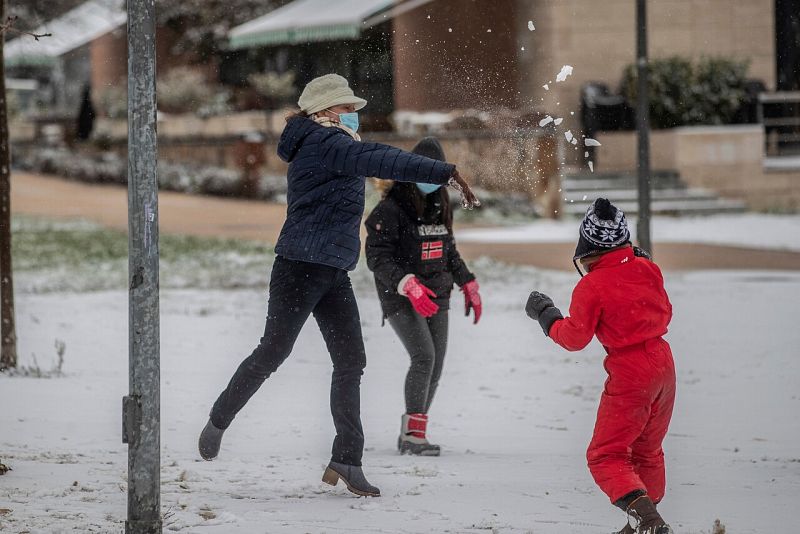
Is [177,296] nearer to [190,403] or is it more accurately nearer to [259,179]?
[190,403]

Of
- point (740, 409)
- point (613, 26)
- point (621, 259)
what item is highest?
point (613, 26)

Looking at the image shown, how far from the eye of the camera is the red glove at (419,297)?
218 inches

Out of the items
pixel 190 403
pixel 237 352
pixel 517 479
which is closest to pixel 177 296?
pixel 237 352

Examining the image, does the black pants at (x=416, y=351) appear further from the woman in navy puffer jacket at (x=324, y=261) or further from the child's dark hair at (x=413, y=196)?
the woman in navy puffer jacket at (x=324, y=261)

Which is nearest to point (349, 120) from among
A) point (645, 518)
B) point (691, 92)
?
point (645, 518)

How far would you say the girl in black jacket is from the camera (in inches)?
227

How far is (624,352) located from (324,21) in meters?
19.0

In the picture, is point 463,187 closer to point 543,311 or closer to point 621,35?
point 543,311

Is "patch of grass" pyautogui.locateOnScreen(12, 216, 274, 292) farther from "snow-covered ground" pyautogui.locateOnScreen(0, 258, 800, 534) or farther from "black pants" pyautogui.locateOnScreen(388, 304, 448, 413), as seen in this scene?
"black pants" pyautogui.locateOnScreen(388, 304, 448, 413)

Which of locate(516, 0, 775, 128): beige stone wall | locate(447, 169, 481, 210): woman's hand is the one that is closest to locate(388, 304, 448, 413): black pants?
locate(447, 169, 481, 210): woman's hand

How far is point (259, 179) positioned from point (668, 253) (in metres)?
10.2

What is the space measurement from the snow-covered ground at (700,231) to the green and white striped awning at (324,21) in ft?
18.6

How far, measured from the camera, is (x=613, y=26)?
23.2 metres

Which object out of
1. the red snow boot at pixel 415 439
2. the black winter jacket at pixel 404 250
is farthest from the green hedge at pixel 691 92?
the red snow boot at pixel 415 439
